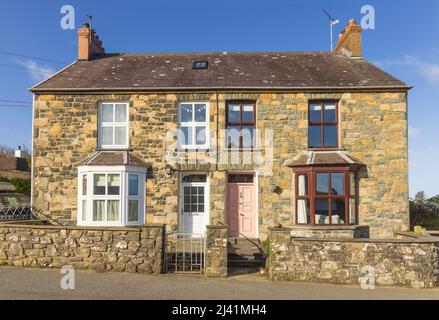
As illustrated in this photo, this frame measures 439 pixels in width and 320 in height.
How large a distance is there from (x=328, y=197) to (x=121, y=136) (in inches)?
304

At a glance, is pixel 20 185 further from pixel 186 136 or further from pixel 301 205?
pixel 301 205

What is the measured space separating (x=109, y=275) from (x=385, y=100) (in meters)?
11.0

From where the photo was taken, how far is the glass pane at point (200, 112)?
579 inches

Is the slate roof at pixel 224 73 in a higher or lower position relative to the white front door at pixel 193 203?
higher

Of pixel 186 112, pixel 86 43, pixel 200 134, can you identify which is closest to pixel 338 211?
pixel 200 134

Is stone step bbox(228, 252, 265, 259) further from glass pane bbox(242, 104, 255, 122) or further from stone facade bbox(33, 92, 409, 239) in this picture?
glass pane bbox(242, 104, 255, 122)

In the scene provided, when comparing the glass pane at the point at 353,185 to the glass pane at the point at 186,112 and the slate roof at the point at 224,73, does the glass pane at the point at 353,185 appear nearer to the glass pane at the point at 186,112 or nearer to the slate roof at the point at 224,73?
the slate roof at the point at 224,73

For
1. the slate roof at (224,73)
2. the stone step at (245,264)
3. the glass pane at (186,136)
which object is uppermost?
the slate roof at (224,73)

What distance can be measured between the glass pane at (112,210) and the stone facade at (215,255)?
5050mm

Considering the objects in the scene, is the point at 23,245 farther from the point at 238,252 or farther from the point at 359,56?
the point at 359,56

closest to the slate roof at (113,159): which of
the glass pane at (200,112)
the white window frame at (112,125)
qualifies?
the white window frame at (112,125)

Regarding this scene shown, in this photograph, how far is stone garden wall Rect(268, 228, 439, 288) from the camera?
975cm

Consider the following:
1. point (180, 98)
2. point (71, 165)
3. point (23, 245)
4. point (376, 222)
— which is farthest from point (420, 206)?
point (23, 245)

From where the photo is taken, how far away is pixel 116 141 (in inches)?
579
